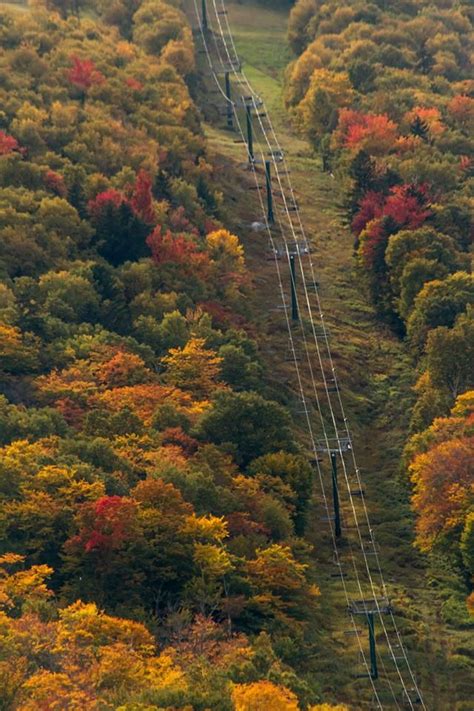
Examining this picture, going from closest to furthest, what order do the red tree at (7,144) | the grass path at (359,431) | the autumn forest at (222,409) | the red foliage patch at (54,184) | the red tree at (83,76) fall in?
the autumn forest at (222,409)
the grass path at (359,431)
the red foliage patch at (54,184)
the red tree at (7,144)
the red tree at (83,76)

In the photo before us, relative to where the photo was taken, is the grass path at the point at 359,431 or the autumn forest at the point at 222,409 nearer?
the autumn forest at the point at 222,409

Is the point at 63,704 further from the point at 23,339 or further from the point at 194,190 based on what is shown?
the point at 194,190

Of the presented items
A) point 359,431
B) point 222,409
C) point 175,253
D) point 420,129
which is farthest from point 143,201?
point 222,409

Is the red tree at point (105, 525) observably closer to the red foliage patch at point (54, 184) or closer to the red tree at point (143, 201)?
the red tree at point (143, 201)

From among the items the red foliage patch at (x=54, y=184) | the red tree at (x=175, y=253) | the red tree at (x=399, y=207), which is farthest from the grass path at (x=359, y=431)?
the red foliage patch at (x=54, y=184)

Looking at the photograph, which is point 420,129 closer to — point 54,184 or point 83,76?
point 83,76
